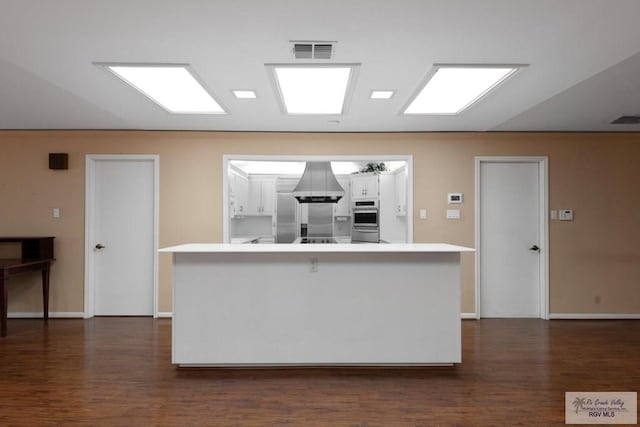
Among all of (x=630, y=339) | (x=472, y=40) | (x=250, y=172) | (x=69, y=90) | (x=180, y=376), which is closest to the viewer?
(x=472, y=40)

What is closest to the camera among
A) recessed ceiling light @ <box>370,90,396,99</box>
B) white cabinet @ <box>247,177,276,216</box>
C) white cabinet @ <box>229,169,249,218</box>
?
recessed ceiling light @ <box>370,90,396,99</box>

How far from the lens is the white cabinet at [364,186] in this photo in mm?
6775

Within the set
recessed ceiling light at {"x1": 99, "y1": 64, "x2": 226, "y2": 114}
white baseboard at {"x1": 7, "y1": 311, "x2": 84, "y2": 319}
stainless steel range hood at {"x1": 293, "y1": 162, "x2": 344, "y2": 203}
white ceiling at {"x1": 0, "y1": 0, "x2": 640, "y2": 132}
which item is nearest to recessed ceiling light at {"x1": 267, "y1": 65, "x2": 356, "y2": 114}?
white ceiling at {"x1": 0, "y1": 0, "x2": 640, "y2": 132}

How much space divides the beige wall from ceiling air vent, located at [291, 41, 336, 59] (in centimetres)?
229

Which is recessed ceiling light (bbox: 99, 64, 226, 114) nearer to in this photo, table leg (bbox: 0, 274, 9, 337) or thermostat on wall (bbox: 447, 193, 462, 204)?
table leg (bbox: 0, 274, 9, 337)

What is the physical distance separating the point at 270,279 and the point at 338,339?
73cm

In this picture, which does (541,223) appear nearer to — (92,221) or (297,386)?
(297,386)

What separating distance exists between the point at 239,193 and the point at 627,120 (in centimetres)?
570

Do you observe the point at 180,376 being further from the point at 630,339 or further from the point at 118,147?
the point at 630,339

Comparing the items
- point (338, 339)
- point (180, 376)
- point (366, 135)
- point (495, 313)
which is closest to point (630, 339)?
point (495, 313)

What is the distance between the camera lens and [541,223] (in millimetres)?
4879

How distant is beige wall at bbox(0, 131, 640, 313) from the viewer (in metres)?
4.77

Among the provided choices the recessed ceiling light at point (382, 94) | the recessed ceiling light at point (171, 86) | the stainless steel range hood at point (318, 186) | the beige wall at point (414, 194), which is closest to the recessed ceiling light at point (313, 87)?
the recessed ceiling light at point (382, 94)

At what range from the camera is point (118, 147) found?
482 centimetres
